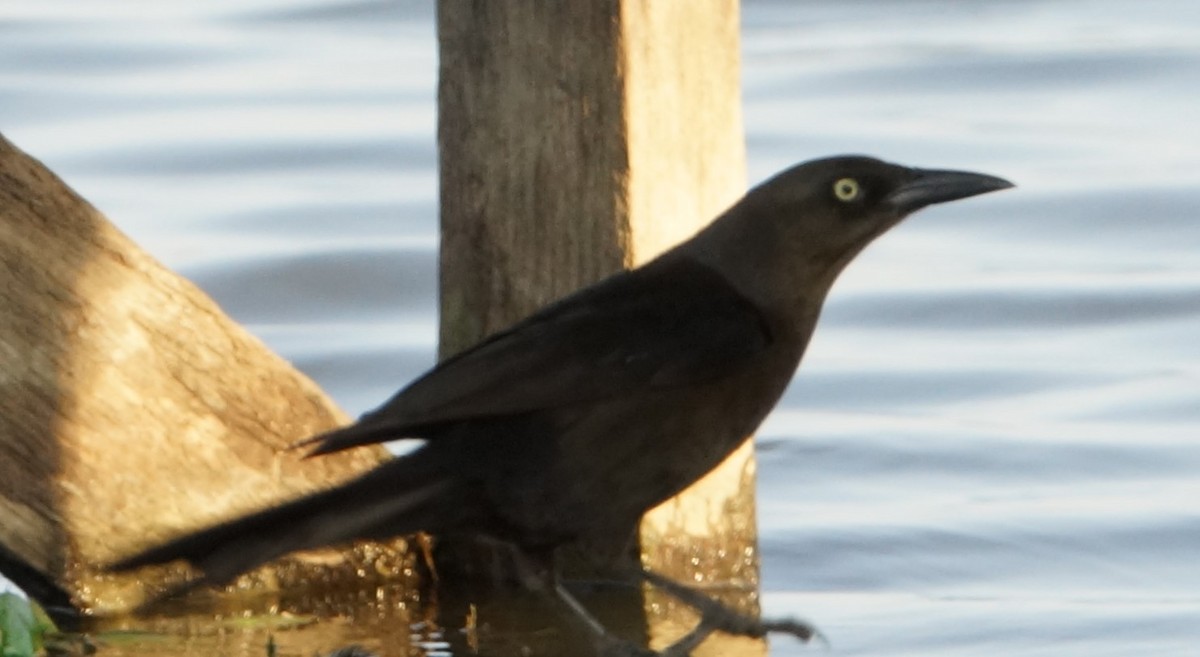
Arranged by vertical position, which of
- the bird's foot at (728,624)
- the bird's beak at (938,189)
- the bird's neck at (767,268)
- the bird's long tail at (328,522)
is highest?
the bird's beak at (938,189)

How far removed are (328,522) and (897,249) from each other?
5.11 m

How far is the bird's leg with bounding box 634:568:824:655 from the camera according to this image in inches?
187

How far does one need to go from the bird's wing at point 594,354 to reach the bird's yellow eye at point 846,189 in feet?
0.98

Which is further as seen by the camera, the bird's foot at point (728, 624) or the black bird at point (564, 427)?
the bird's foot at point (728, 624)

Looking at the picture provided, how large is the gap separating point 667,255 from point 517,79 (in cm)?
50

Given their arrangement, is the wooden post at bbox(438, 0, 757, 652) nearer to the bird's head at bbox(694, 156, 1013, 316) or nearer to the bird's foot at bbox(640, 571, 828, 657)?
the bird's head at bbox(694, 156, 1013, 316)

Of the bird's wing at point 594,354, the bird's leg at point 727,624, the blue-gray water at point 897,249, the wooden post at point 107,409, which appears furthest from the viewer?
the blue-gray water at point 897,249

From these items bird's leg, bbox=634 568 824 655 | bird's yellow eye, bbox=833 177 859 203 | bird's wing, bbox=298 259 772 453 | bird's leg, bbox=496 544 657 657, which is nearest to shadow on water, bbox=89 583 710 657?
bird's leg, bbox=496 544 657 657

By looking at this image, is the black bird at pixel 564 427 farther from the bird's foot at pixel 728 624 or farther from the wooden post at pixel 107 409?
the wooden post at pixel 107 409

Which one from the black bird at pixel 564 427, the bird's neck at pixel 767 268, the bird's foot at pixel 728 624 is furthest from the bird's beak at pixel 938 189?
the bird's foot at pixel 728 624

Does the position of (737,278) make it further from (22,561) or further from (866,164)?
(22,561)

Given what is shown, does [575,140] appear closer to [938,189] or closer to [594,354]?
[594,354]

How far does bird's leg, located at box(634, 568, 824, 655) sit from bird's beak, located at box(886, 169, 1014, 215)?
34.9 inches

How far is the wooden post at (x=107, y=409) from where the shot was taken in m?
Answer: 4.91
